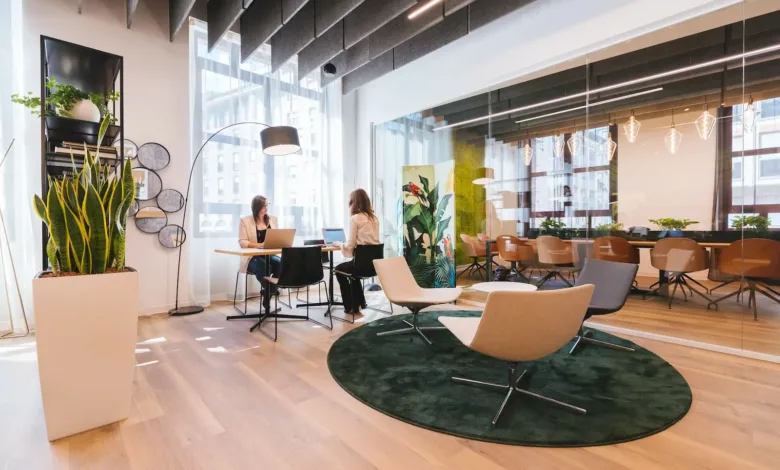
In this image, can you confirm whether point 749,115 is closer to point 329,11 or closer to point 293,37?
point 329,11

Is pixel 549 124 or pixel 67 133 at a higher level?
pixel 549 124

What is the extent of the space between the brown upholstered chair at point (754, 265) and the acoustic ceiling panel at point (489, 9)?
3098 millimetres

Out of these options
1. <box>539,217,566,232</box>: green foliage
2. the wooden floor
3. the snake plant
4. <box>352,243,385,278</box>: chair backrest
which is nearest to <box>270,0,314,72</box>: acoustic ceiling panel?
Answer: <box>352,243,385,278</box>: chair backrest

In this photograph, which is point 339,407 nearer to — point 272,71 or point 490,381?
point 490,381

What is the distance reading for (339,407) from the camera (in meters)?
2.13

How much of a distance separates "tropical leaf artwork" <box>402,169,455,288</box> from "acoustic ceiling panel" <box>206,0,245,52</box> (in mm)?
3160

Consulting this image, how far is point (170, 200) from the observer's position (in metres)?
4.51

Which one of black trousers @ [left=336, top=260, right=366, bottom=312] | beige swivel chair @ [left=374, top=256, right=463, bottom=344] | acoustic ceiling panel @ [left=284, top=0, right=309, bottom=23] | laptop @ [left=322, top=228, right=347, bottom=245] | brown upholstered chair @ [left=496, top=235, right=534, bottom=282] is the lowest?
black trousers @ [left=336, top=260, right=366, bottom=312]

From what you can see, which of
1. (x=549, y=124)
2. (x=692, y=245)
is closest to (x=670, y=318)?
(x=692, y=245)

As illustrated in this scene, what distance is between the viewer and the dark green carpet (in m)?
1.85

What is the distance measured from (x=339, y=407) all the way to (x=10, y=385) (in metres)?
2.23

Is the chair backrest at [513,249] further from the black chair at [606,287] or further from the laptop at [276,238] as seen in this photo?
the laptop at [276,238]

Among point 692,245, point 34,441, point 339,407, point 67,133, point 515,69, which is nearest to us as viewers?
point 34,441

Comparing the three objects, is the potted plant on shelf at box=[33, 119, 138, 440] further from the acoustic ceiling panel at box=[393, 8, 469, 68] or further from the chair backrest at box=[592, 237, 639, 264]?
the chair backrest at box=[592, 237, 639, 264]
